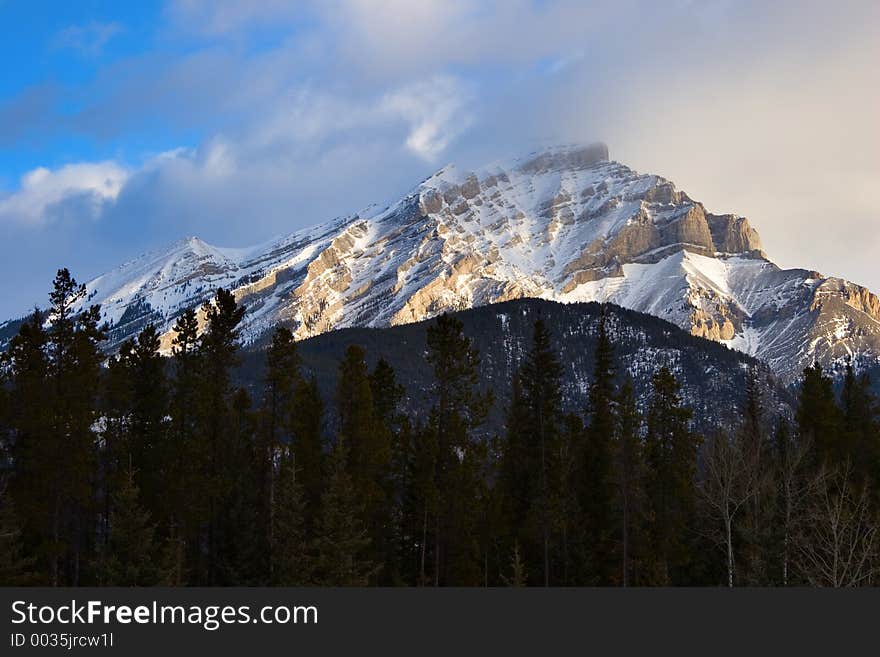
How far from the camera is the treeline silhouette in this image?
3825 centimetres

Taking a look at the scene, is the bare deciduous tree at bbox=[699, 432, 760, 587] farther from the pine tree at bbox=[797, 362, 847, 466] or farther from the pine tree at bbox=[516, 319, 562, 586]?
the pine tree at bbox=[797, 362, 847, 466]

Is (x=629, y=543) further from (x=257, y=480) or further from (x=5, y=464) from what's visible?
(x=5, y=464)

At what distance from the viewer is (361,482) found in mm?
45906

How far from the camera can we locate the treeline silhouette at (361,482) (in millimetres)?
38250

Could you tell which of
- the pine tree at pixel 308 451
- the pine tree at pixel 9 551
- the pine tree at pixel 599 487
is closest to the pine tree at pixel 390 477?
the pine tree at pixel 308 451

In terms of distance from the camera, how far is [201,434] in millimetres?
44781

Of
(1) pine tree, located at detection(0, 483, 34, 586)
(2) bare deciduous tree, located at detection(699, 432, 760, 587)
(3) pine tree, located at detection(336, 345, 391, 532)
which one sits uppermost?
(3) pine tree, located at detection(336, 345, 391, 532)

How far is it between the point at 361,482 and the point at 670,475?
1993 centimetres

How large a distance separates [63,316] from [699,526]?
120 ft

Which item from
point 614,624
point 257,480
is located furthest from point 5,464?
point 614,624

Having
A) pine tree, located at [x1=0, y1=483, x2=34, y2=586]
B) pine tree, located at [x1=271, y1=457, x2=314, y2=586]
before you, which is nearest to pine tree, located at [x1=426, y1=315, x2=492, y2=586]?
pine tree, located at [x1=271, y1=457, x2=314, y2=586]

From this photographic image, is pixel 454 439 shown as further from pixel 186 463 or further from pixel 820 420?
pixel 820 420

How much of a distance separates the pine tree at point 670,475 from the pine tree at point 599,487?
247 centimetres

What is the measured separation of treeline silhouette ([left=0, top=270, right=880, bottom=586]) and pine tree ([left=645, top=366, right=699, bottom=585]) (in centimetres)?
14
